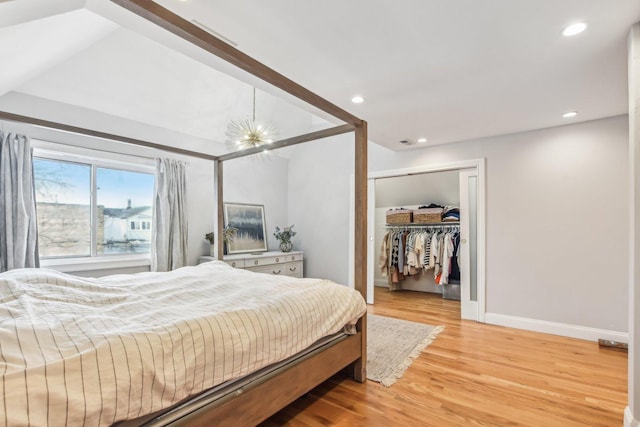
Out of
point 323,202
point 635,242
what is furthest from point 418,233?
point 635,242

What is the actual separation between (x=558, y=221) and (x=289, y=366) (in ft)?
10.7

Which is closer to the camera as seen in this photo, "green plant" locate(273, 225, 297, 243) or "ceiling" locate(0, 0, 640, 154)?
"ceiling" locate(0, 0, 640, 154)

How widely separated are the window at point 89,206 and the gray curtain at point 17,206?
0.97ft

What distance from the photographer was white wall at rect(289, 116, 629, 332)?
3.07 meters

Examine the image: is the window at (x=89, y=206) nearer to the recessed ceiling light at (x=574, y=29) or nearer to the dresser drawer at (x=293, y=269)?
the dresser drawer at (x=293, y=269)

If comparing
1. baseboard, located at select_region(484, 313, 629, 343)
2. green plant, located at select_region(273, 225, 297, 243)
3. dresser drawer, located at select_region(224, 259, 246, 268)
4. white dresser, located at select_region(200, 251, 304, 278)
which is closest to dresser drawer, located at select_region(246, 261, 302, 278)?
white dresser, located at select_region(200, 251, 304, 278)

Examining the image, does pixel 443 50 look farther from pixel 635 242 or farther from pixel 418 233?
pixel 418 233

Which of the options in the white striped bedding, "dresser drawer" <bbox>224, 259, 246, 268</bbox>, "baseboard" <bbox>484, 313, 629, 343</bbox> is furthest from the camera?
"dresser drawer" <bbox>224, 259, 246, 268</bbox>

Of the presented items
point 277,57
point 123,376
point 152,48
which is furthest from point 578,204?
point 152,48

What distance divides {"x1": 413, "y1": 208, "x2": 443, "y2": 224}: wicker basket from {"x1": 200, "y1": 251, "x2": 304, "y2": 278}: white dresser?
2.13 m

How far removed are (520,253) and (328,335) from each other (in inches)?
106

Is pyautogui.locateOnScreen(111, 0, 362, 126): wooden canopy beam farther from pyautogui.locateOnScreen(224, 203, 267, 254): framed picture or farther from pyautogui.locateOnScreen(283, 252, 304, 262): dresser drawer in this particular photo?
pyautogui.locateOnScreen(283, 252, 304, 262): dresser drawer

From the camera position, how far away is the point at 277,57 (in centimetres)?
203

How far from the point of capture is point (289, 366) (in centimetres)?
171
